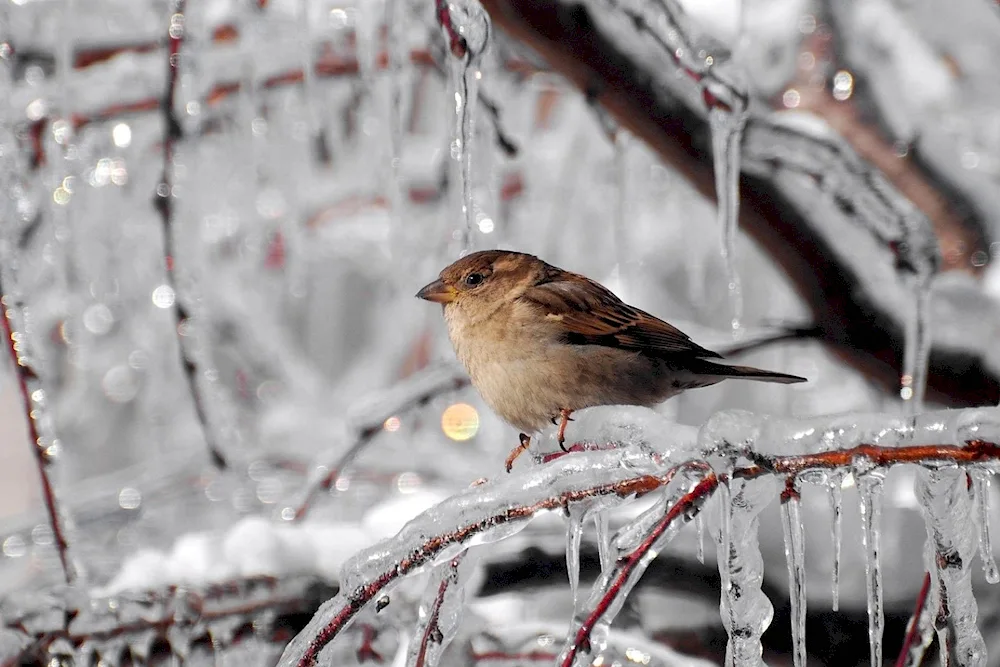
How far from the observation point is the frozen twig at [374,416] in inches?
108

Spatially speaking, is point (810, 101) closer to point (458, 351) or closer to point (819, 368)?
point (819, 368)

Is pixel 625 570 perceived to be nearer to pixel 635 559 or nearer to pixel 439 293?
pixel 635 559

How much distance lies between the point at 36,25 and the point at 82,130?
0.42 meters

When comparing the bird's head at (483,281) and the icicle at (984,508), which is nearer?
the icicle at (984,508)

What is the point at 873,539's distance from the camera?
123cm

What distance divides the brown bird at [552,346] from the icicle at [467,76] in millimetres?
304

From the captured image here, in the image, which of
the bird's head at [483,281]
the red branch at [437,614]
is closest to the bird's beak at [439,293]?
the bird's head at [483,281]

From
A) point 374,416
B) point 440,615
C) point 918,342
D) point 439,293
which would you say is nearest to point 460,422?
point 374,416

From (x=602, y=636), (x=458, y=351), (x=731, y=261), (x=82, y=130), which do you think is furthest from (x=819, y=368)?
(x=602, y=636)

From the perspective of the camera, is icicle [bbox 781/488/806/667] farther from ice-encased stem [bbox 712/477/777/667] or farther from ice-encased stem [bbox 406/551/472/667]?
ice-encased stem [bbox 406/551/472/667]

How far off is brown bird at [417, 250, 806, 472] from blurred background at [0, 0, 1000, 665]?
0.56 feet

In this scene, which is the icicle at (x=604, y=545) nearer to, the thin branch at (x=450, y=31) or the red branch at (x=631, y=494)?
the red branch at (x=631, y=494)

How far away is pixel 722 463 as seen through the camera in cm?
115

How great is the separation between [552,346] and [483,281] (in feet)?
1.06
